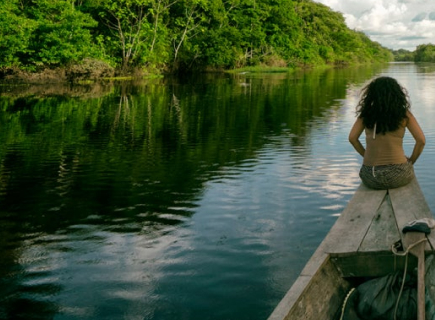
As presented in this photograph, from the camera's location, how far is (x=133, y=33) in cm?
5441

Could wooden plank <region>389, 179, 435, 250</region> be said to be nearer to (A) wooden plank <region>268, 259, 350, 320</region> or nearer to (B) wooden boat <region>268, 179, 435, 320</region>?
(B) wooden boat <region>268, 179, 435, 320</region>

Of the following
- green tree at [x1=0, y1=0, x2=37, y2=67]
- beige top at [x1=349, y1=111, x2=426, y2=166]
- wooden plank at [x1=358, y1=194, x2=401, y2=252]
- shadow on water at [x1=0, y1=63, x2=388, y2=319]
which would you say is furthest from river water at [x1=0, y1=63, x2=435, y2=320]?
green tree at [x1=0, y1=0, x2=37, y2=67]

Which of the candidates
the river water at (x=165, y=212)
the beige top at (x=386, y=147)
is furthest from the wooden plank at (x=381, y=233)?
the river water at (x=165, y=212)

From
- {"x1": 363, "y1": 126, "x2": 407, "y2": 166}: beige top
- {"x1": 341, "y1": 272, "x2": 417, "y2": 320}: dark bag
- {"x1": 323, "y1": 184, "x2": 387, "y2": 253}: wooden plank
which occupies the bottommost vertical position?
{"x1": 341, "y1": 272, "x2": 417, "y2": 320}: dark bag

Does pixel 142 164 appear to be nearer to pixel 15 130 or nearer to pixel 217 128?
pixel 217 128

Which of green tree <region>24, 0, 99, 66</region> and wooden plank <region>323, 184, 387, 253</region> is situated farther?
green tree <region>24, 0, 99, 66</region>

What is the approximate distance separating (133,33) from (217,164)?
4436cm

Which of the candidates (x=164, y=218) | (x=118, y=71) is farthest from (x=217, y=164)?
(x=118, y=71)

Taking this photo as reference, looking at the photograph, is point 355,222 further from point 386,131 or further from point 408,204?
point 386,131

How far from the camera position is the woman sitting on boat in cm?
652

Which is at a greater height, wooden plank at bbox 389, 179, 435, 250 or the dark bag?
wooden plank at bbox 389, 179, 435, 250

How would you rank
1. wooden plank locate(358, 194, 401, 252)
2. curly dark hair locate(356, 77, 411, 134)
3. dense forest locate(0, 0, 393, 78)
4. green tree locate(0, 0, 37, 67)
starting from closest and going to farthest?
wooden plank locate(358, 194, 401, 252) < curly dark hair locate(356, 77, 411, 134) < green tree locate(0, 0, 37, 67) < dense forest locate(0, 0, 393, 78)

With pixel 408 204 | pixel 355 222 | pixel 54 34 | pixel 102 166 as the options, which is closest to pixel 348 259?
pixel 355 222

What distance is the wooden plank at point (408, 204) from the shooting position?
553 cm
